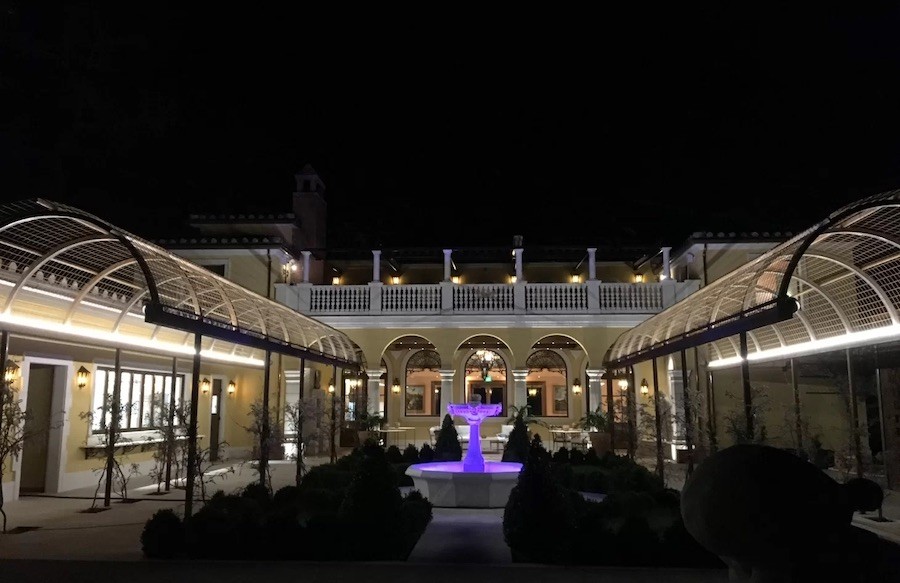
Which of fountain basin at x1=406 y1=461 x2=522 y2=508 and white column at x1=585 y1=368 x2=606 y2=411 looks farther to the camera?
white column at x1=585 y1=368 x2=606 y2=411

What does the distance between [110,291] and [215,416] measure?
8.14m

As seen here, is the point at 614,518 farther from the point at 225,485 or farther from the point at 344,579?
the point at 225,485

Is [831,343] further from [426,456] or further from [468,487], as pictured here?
[426,456]

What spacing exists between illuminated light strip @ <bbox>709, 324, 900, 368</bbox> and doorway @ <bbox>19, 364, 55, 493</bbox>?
626 inches

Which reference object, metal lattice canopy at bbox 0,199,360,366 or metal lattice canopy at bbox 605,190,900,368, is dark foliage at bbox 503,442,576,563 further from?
metal lattice canopy at bbox 0,199,360,366

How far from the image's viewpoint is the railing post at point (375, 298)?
23.2m

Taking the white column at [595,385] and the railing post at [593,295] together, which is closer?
the white column at [595,385]

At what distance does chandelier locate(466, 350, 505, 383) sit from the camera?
2928 centimetres

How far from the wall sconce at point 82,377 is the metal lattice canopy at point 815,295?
41.7 feet

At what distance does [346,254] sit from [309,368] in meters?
7.38

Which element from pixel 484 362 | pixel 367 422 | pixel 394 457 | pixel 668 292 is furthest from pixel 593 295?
pixel 394 457

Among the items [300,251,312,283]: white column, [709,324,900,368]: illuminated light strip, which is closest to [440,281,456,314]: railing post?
[300,251,312,283]: white column

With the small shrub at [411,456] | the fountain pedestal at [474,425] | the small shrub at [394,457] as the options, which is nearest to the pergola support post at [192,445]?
the fountain pedestal at [474,425]

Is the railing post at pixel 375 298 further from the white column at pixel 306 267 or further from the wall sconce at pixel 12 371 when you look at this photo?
the wall sconce at pixel 12 371
